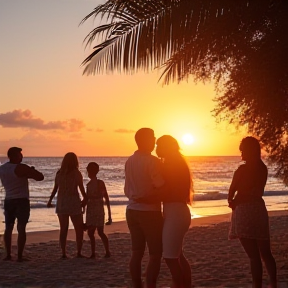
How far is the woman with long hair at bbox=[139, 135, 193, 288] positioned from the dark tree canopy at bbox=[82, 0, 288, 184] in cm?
167

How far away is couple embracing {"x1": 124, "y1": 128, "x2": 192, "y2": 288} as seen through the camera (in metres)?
5.89

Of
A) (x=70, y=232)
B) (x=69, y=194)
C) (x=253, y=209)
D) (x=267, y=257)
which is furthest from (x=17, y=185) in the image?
(x=70, y=232)

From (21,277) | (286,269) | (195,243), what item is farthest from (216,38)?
(195,243)

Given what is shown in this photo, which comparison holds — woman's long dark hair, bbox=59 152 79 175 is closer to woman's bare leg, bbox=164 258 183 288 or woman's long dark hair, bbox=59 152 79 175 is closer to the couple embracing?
the couple embracing

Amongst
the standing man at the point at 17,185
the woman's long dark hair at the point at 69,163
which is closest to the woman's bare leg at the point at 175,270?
the woman's long dark hair at the point at 69,163

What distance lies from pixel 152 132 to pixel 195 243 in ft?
22.2

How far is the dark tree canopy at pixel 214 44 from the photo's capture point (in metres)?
6.98

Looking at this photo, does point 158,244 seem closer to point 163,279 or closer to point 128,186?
point 128,186

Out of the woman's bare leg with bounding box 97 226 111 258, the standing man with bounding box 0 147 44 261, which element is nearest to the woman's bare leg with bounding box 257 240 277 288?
the woman's bare leg with bounding box 97 226 111 258

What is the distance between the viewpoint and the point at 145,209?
235 inches

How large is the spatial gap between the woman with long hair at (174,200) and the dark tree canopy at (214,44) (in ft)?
5.46

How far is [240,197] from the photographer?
20.3ft

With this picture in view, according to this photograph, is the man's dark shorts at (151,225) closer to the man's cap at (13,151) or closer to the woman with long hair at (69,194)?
the woman with long hair at (69,194)

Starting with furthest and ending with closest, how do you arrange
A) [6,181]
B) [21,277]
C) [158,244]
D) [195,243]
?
[195,243]
[6,181]
[21,277]
[158,244]
